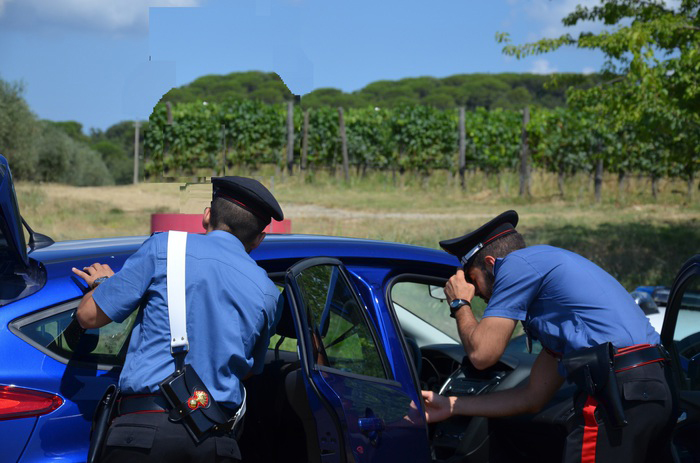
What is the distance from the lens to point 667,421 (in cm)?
278

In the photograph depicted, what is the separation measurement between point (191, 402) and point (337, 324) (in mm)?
781

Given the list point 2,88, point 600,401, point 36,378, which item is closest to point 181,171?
point 36,378

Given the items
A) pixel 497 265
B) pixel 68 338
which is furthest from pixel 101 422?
pixel 497 265

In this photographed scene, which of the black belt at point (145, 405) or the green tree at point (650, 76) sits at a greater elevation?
the green tree at point (650, 76)

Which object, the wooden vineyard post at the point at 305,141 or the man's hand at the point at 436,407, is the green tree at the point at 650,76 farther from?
the wooden vineyard post at the point at 305,141

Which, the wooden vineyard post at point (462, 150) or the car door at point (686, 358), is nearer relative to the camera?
the car door at point (686, 358)

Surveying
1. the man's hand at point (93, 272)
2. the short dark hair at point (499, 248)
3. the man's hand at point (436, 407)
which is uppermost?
the short dark hair at point (499, 248)

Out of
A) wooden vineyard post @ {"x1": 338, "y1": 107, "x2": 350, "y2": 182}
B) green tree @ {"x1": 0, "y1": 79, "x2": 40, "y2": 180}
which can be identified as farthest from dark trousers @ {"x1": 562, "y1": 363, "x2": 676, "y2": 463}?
green tree @ {"x1": 0, "y1": 79, "x2": 40, "y2": 180}

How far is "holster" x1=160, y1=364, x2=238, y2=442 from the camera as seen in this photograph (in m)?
2.41

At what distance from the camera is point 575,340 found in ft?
9.24

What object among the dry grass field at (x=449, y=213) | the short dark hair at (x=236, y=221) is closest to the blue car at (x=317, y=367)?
the short dark hair at (x=236, y=221)

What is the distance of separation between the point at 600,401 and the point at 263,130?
2427cm

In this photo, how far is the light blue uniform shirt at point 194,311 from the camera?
2.47 metres

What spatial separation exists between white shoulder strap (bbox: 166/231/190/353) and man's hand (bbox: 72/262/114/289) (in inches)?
13.6
